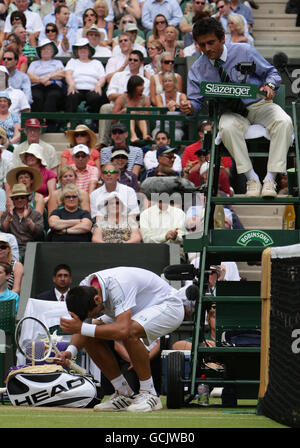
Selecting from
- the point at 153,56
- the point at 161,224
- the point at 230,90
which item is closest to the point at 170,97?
the point at 153,56

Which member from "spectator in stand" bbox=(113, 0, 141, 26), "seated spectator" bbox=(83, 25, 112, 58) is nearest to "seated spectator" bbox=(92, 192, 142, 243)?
"seated spectator" bbox=(83, 25, 112, 58)

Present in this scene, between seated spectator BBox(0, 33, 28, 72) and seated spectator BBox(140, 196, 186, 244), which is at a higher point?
seated spectator BBox(0, 33, 28, 72)

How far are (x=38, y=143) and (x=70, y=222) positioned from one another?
2576 mm

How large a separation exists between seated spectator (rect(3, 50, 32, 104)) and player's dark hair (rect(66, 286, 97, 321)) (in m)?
10.1

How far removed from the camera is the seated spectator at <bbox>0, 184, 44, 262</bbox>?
14.6m

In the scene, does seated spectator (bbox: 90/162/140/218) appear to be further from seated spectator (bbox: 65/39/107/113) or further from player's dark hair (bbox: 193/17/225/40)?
player's dark hair (bbox: 193/17/225/40)

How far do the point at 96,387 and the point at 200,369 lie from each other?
4.37ft

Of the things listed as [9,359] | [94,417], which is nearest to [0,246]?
[9,359]

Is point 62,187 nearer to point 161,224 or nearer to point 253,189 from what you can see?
point 161,224

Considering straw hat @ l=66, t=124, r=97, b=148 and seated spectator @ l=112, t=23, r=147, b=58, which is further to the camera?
seated spectator @ l=112, t=23, r=147, b=58

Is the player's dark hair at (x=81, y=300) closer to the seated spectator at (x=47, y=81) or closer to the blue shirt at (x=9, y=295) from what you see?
the blue shirt at (x=9, y=295)

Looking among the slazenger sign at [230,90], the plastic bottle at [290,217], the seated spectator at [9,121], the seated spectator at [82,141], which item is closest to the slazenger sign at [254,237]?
the plastic bottle at [290,217]

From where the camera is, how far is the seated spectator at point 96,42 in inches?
781

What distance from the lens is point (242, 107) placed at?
10.3 metres
